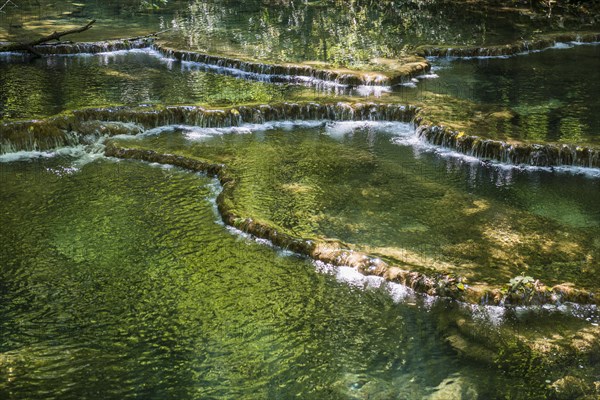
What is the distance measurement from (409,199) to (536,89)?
6.42 m

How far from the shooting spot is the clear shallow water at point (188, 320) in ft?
18.4

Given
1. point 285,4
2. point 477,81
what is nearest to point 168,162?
point 477,81

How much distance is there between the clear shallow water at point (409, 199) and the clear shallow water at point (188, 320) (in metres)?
0.87

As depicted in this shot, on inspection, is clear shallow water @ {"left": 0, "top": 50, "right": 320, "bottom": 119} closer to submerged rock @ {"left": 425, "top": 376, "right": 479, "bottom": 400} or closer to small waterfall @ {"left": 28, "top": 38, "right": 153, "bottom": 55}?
small waterfall @ {"left": 28, "top": 38, "right": 153, "bottom": 55}

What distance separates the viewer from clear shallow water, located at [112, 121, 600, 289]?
767cm

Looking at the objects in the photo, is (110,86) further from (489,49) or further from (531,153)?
(489,49)

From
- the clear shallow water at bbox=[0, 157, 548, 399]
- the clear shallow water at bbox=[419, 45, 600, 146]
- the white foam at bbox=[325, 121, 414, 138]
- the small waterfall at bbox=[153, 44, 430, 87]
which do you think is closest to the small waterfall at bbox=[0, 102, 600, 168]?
the white foam at bbox=[325, 121, 414, 138]

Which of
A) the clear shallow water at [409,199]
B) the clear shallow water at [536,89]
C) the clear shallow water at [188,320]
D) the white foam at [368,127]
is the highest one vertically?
the clear shallow water at [536,89]

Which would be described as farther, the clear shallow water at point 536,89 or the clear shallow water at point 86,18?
the clear shallow water at point 86,18

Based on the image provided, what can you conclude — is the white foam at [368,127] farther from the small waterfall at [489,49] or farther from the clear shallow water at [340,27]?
the small waterfall at [489,49]

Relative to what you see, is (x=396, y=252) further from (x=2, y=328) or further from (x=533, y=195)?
(x=2, y=328)

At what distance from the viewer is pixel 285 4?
2452 cm

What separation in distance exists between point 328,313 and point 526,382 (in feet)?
6.17

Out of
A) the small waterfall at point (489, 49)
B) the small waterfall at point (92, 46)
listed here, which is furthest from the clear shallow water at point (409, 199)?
the small waterfall at point (92, 46)
